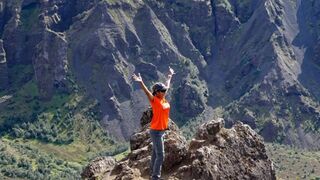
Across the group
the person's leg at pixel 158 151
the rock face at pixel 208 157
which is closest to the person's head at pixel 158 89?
the person's leg at pixel 158 151

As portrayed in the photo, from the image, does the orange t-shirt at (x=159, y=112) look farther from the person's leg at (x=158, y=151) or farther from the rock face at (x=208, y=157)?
the rock face at (x=208, y=157)

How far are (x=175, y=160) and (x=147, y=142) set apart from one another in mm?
9015

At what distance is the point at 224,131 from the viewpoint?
68688 millimetres

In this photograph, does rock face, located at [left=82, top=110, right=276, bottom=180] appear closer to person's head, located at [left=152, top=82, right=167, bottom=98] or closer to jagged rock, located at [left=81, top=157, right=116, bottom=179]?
jagged rock, located at [left=81, top=157, right=116, bottom=179]

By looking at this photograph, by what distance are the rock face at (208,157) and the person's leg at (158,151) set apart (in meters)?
7.41

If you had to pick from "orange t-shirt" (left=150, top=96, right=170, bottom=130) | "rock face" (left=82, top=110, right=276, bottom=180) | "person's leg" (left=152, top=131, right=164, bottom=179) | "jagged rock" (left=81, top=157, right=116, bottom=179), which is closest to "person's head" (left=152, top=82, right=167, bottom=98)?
"orange t-shirt" (left=150, top=96, right=170, bottom=130)

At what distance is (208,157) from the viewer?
6250 cm

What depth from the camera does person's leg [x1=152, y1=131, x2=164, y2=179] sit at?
52.1 metres

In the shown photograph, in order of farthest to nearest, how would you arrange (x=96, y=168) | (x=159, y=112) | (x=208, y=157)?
(x=96, y=168), (x=208, y=157), (x=159, y=112)

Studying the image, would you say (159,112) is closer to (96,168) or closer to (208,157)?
(208,157)

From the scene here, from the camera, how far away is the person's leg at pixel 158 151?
52125 mm

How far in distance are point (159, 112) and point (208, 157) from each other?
1302cm

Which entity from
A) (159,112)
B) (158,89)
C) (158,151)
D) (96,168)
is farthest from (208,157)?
(96,168)

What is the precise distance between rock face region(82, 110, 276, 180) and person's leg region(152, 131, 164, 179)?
7407 millimetres
